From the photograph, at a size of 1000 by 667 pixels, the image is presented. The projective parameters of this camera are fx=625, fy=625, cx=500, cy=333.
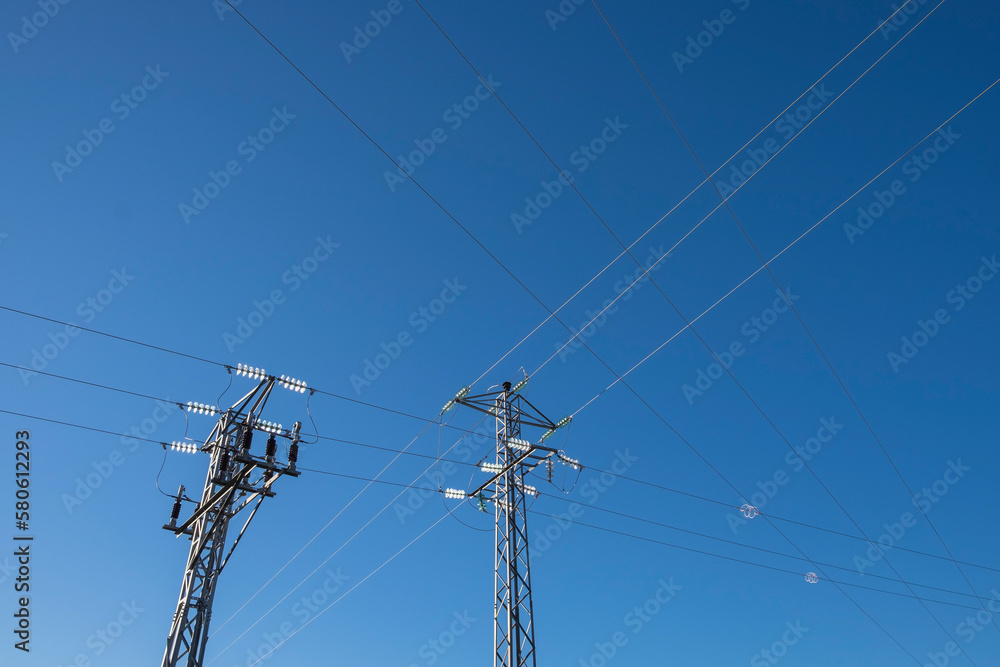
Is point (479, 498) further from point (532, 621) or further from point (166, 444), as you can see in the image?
point (166, 444)

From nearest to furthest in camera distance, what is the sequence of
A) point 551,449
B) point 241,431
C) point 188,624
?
1. point 188,624
2. point 241,431
3. point 551,449

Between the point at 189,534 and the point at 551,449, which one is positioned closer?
the point at 189,534

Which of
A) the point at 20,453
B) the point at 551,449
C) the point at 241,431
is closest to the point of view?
the point at 20,453

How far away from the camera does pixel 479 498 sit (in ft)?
63.3

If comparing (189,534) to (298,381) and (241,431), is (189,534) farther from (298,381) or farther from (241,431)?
(298,381)

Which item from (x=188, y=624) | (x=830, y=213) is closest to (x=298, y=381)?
(x=188, y=624)

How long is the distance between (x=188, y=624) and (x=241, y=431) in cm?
470

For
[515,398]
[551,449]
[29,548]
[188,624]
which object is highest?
[515,398]

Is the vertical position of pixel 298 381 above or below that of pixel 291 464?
above

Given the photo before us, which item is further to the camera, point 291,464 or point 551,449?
point 551,449

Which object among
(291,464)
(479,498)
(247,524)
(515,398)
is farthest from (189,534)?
(515,398)

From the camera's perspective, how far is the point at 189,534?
15.9 metres

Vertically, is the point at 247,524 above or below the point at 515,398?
below

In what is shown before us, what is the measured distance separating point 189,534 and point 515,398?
9.81m
